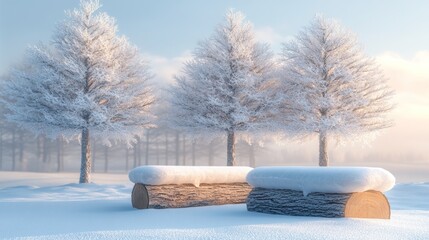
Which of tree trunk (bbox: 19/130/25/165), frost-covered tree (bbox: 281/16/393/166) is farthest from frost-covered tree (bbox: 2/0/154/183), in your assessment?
tree trunk (bbox: 19/130/25/165)

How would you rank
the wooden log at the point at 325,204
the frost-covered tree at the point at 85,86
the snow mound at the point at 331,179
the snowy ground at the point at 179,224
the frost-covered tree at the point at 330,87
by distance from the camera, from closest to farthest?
1. the snowy ground at the point at 179,224
2. the snow mound at the point at 331,179
3. the wooden log at the point at 325,204
4. the frost-covered tree at the point at 85,86
5. the frost-covered tree at the point at 330,87

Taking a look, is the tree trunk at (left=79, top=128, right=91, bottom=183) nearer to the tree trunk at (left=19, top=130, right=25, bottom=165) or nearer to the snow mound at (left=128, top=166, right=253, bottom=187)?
the snow mound at (left=128, top=166, right=253, bottom=187)

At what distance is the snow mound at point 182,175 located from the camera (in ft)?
34.8

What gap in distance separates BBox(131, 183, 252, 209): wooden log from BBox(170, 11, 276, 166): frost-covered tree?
9907 mm

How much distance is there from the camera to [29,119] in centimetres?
2072

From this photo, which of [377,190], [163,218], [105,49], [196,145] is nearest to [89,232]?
[163,218]

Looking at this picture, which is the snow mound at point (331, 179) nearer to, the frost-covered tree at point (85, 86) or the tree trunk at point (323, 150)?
the frost-covered tree at point (85, 86)

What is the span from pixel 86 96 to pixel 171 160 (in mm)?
29826

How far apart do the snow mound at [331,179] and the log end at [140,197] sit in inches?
105

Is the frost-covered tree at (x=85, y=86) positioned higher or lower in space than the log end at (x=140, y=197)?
higher

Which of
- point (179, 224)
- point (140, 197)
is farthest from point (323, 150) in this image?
point (179, 224)

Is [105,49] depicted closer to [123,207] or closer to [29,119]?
[29,119]

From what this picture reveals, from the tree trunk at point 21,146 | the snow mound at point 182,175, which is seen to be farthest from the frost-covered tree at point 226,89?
the tree trunk at point 21,146

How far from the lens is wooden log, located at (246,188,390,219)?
8.86 m
